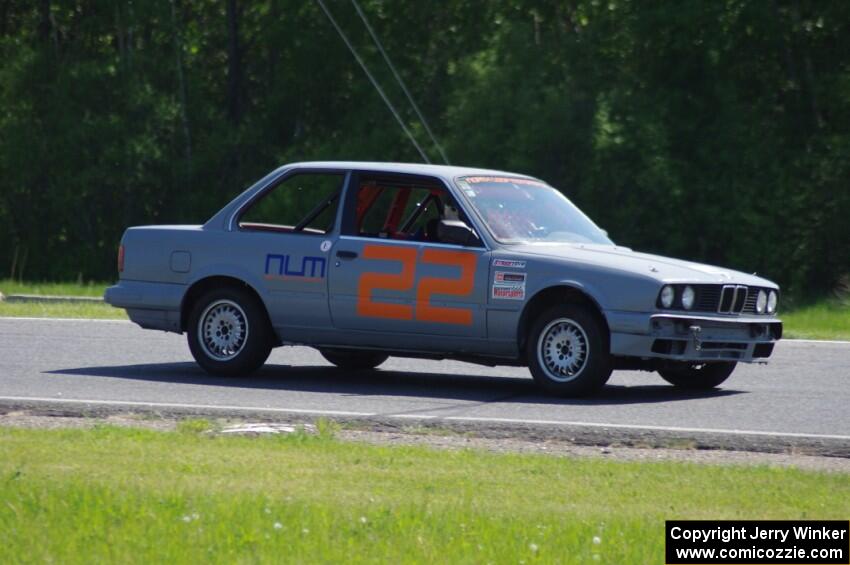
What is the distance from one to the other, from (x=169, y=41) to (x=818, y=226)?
14.2 meters

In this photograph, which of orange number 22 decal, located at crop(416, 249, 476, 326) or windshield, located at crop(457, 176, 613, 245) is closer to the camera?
orange number 22 decal, located at crop(416, 249, 476, 326)

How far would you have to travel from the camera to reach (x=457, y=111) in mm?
Result: 28078

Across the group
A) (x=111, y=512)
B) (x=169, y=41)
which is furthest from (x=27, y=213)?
(x=111, y=512)

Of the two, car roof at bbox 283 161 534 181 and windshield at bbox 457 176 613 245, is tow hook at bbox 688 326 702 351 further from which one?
car roof at bbox 283 161 534 181

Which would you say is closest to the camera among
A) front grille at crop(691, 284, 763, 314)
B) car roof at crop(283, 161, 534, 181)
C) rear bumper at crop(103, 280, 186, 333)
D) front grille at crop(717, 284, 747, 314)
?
front grille at crop(691, 284, 763, 314)

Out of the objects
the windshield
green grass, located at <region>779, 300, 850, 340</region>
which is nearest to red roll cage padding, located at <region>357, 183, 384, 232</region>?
the windshield

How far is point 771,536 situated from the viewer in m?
6.20

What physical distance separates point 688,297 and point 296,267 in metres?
3.07

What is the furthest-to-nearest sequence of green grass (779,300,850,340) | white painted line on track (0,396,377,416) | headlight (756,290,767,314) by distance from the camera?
green grass (779,300,850,340)
headlight (756,290,767,314)
white painted line on track (0,396,377,416)

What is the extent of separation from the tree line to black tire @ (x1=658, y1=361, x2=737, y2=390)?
13874mm

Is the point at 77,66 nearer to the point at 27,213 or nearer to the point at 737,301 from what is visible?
the point at 27,213

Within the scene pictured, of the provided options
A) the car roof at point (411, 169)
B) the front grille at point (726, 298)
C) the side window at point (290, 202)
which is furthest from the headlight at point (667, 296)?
the side window at point (290, 202)

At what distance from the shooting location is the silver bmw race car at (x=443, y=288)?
35.9 ft

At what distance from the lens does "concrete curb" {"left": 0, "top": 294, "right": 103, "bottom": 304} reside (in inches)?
850
